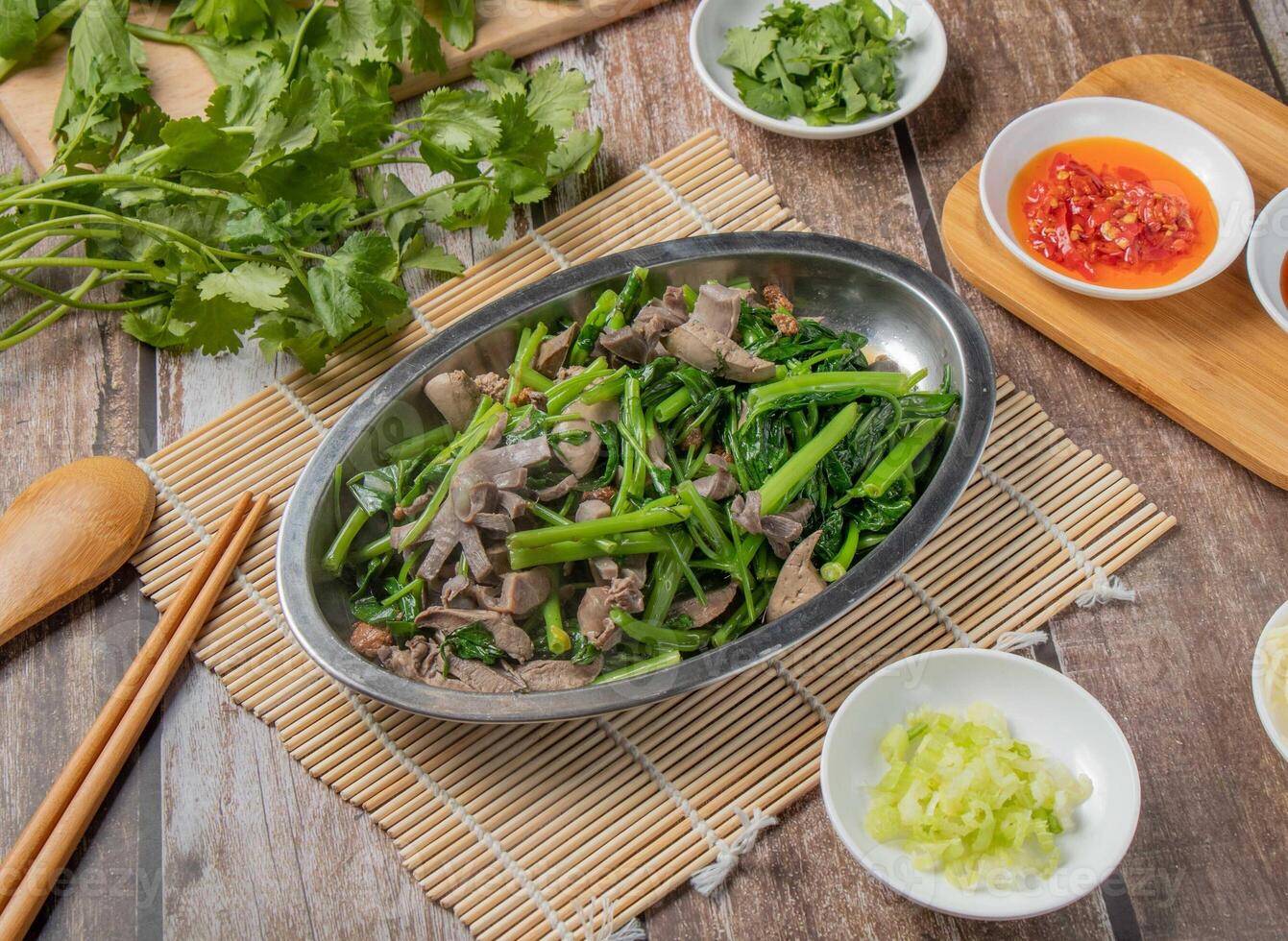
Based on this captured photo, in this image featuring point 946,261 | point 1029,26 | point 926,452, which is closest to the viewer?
point 926,452

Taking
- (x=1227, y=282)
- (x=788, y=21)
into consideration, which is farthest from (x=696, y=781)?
(x=788, y=21)

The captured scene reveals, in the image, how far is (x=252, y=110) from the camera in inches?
139

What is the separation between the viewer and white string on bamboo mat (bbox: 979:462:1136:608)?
3209mm

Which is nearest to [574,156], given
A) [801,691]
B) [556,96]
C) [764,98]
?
[556,96]

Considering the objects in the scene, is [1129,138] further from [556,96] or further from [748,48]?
[556,96]

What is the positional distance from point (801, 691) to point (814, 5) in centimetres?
271

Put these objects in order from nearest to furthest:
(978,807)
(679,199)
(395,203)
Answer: (978,807) < (395,203) < (679,199)

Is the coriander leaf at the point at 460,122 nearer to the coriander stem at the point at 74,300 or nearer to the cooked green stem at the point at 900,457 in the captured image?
the coriander stem at the point at 74,300

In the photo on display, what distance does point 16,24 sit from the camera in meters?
3.95

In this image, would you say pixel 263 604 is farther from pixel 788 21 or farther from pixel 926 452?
pixel 788 21

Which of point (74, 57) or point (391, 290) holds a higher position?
point (74, 57)

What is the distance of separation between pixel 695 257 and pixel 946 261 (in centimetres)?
110

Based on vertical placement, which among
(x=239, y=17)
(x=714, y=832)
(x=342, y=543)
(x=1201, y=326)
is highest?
(x=239, y=17)

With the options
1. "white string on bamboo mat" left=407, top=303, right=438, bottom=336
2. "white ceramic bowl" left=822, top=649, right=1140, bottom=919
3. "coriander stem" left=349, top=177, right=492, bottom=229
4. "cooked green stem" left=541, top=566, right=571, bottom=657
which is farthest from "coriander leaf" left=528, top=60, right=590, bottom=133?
"white ceramic bowl" left=822, top=649, right=1140, bottom=919
